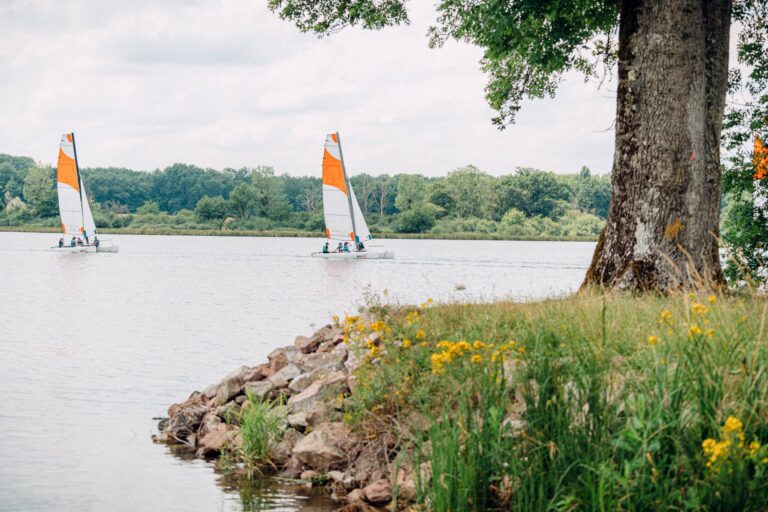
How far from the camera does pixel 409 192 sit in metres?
125

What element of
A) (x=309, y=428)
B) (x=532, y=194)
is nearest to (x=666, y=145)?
(x=309, y=428)

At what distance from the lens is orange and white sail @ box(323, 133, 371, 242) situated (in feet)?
184

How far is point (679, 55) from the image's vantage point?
1263cm

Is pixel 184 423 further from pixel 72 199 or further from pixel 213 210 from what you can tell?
pixel 213 210

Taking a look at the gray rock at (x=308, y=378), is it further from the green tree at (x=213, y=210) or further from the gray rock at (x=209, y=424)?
the green tree at (x=213, y=210)

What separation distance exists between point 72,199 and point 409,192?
66098 millimetres

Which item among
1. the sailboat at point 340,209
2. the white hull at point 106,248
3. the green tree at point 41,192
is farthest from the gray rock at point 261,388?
the green tree at point 41,192

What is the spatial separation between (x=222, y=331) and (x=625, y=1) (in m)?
15.9

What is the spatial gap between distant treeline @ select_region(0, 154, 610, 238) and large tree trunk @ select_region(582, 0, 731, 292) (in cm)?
9652

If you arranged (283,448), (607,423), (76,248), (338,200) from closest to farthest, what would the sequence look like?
(607,423)
(283,448)
(338,200)
(76,248)

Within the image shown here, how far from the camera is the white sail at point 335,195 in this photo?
5622 centimetres

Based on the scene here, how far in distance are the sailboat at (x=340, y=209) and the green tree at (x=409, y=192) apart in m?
59.0

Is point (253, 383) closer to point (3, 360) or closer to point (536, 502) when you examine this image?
point (536, 502)

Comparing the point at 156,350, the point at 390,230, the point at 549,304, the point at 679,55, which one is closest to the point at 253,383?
the point at 549,304
